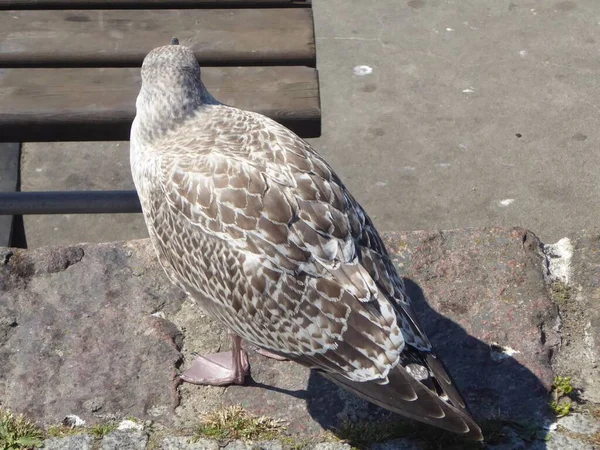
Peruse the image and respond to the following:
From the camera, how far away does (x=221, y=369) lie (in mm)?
3500

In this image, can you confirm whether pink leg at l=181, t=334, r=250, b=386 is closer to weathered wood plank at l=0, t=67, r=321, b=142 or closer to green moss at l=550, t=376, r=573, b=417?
weathered wood plank at l=0, t=67, r=321, b=142

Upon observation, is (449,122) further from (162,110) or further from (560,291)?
(162,110)

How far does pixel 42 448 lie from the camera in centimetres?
326

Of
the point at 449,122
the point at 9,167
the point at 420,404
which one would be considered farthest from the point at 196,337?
the point at 449,122

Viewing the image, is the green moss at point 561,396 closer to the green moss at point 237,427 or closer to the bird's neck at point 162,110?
the green moss at point 237,427

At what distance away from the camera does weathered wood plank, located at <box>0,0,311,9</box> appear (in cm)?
420

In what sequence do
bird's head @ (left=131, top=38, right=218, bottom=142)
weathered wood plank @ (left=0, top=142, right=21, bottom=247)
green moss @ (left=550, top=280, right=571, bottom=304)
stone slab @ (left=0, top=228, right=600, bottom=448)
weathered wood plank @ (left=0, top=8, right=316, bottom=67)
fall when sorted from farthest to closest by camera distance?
weathered wood plank @ (left=0, top=142, right=21, bottom=247) → weathered wood plank @ (left=0, top=8, right=316, bottom=67) → green moss @ (left=550, top=280, right=571, bottom=304) → bird's head @ (left=131, top=38, right=218, bottom=142) → stone slab @ (left=0, top=228, right=600, bottom=448)

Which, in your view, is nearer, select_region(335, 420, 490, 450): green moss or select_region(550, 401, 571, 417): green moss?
select_region(335, 420, 490, 450): green moss

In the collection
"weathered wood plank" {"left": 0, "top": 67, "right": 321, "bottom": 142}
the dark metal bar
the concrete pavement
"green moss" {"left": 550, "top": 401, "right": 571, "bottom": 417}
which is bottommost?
the concrete pavement

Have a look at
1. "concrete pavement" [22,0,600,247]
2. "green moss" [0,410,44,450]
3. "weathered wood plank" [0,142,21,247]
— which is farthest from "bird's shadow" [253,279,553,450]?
"weathered wood plank" [0,142,21,247]

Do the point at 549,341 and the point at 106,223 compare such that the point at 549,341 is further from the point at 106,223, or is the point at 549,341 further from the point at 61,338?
the point at 106,223

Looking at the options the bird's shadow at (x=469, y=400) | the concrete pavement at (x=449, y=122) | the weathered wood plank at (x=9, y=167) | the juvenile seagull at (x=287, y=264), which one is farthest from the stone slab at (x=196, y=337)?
the concrete pavement at (x=449, y=122)

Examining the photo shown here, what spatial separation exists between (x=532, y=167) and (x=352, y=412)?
12.2 ft

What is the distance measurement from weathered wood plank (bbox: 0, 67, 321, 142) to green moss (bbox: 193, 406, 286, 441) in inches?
47.4
